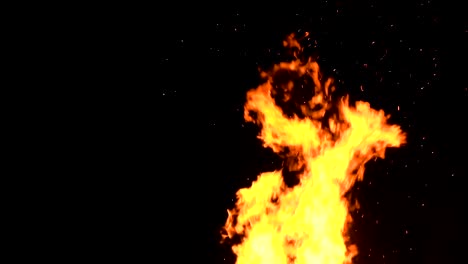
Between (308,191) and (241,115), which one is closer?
(308,191)

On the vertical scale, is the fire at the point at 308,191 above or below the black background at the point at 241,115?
below

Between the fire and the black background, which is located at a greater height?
the black background

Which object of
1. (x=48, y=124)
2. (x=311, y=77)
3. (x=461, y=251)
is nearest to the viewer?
(x=311, y=77)

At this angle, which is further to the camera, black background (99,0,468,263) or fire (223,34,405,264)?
black background (99,0,468,263)

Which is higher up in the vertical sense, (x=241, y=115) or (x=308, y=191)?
(x=241, y=115)

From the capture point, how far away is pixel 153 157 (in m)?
6.43

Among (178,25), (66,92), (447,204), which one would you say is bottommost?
(447,204)

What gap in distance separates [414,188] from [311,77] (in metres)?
2.08

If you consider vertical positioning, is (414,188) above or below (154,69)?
below

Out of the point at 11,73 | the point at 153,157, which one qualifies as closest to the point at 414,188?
the point at 153,157

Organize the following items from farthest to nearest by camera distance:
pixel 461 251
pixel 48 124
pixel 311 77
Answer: pixel 48 124, pixel 461 251, pixel 311 77

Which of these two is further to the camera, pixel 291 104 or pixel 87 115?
pixel 87 115

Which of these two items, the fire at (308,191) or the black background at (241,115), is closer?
the fire at (308,191)

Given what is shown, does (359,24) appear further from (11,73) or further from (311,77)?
(11,73)
